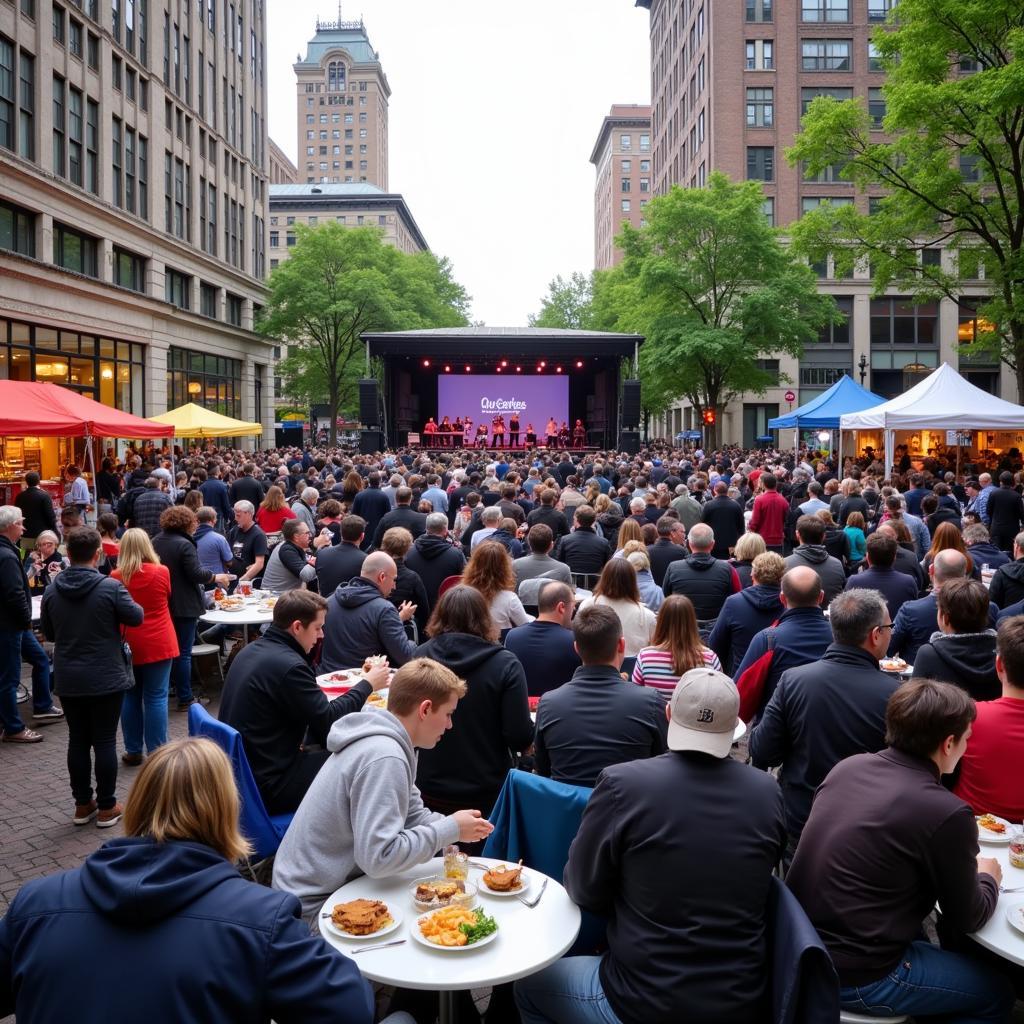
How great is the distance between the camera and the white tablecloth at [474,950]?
2.71 m

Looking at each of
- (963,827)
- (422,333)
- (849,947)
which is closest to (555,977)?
(849,947)

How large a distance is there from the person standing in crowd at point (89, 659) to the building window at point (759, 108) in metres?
51.9

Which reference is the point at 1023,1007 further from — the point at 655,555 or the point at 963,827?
the point at 655,555

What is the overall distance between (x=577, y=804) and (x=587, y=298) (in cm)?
7326

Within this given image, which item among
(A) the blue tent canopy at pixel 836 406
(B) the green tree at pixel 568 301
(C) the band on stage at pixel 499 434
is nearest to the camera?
(A) the blue tent canopy at pixel 836 406

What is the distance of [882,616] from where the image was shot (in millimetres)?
4004

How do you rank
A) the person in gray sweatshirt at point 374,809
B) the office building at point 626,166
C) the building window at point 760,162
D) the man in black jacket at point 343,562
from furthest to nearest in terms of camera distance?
the office building at point 626,166 < the building window at point 760,162 < the man in black jacket at point 343,562 < the person in gray sweatshirt at point 374,809

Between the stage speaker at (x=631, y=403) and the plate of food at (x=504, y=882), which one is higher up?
the stage speaker at (x=631, y=403)

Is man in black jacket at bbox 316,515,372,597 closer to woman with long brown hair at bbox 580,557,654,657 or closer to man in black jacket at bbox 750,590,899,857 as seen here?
woman with long brown hair at bbox 580,557,654,657

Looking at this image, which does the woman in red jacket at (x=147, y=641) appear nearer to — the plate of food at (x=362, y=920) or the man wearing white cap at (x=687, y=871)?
the plate of food at (x=362, y=920)

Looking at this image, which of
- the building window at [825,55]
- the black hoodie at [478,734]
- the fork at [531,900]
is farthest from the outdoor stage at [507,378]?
the building window at [825,55]

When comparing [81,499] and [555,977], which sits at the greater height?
[81,499]

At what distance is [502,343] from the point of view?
3038 cm

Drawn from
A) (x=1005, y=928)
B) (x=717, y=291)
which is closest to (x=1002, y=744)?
(x=1005, y=928)
